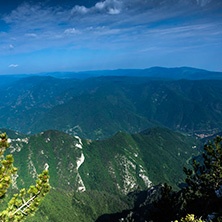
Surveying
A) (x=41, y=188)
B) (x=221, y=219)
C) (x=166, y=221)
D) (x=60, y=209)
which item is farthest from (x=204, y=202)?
(x=60, y=209)

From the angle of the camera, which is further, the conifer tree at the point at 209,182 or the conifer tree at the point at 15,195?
the conifer tree at the point at 209,182

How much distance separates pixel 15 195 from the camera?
20.2 metres

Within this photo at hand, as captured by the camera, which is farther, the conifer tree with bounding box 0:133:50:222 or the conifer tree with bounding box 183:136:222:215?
the conifer tree with bounding box 183:136:222:215

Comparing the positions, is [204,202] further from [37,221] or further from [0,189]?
[37,221]

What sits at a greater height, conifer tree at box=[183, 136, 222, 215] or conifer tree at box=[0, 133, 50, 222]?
conifer tree at box=[0, 133, 50, 222]

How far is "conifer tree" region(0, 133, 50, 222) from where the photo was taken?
19.1 m

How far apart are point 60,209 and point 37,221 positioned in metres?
39.2

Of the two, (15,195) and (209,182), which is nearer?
(15,195)

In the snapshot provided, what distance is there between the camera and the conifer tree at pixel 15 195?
1914 cm

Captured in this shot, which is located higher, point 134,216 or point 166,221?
point 166,221

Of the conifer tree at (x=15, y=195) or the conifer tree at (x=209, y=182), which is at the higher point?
the conifer tree at (x=15, y=195)

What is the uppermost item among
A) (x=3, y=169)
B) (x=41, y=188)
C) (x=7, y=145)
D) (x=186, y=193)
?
(x=7, y=145)

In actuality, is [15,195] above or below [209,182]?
above

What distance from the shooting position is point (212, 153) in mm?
40500
